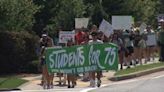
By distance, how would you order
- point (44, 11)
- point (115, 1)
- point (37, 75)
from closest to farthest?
point (37, 75), point (44, 11), point (115, 1)

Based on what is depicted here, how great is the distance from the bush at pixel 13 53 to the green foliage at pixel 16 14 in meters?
3.01

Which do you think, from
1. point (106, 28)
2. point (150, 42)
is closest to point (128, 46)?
point (106, 28)

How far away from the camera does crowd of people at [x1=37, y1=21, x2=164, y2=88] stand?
1841cm

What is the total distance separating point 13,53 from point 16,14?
571 centimetres

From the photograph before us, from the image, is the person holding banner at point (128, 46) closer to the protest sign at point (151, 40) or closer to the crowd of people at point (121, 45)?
the crowd of people at point (121, 45)

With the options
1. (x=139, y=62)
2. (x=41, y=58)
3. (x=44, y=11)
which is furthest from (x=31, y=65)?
(x=44, y=11)

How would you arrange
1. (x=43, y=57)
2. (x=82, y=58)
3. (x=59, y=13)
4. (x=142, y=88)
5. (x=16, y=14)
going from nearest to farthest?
(x=142, y=88), (x=43, y=57), (x=82, y=58), (x=16, y=14), (x=59, y=13)

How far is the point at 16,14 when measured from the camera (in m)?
30.8

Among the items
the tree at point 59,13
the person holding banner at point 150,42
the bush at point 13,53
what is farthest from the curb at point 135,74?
the tree at point 59,13

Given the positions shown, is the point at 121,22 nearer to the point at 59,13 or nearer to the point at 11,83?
the point at 11,83

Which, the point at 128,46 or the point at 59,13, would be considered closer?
the point at 128,46

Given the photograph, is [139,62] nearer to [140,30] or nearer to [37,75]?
[140,30]

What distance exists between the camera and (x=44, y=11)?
38.4 metres

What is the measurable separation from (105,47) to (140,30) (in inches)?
341
